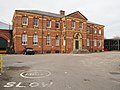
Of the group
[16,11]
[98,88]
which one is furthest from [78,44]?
[98,88]

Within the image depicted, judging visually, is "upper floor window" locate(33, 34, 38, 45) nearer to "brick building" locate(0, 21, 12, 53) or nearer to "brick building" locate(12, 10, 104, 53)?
"brick building" locate(12, 10, 104, 53)

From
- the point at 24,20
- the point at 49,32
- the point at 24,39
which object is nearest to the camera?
the point at 24,39

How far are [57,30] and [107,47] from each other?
2435cm

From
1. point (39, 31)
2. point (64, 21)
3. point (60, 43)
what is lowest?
point (60, 43)

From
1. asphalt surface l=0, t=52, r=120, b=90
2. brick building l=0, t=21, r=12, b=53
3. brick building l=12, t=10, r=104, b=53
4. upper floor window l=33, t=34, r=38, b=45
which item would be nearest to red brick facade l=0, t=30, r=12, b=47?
brick building l=0, t=21, r=12, b=53

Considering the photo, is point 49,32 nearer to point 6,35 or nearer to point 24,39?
point 24,39

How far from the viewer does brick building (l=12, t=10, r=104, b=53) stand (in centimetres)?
3628

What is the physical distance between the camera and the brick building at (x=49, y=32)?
3628 cm

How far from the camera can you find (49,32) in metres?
40.3

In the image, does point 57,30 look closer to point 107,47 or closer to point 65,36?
point 65,36

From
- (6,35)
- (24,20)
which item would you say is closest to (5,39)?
(6,35)

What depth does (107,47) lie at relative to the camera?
58.4 metres

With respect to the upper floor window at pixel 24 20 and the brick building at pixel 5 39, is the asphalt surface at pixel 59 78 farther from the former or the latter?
the brick building at pixel 5 39

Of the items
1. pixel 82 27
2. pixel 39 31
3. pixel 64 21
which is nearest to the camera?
pixel 39 31
